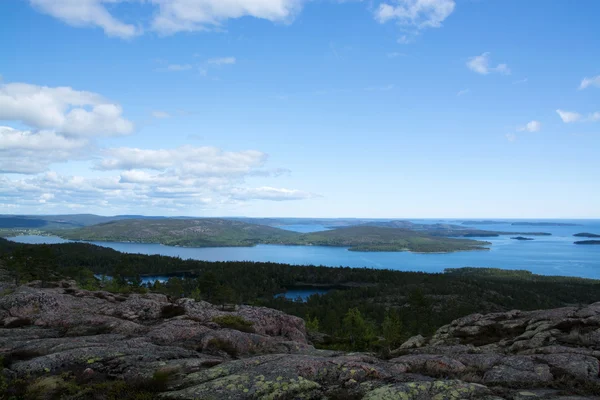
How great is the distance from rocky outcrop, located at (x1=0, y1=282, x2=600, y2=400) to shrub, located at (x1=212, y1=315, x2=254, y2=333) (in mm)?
280

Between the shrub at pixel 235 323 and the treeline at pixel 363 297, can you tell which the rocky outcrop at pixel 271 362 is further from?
the treeline at pixel 363 297

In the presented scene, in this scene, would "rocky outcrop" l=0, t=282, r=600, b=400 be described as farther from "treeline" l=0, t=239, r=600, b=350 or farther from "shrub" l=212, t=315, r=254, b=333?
"treeline" l=0, t=239, r=600, b=350

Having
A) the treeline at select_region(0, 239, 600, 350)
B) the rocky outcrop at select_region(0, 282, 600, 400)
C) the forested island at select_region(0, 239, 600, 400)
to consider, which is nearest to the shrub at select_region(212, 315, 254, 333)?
the forested island at select_region(0, 239, 600, 400)

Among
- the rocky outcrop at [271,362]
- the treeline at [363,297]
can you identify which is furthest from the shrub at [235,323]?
the treeline at [363,297]

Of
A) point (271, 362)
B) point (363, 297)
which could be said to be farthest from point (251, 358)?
point (363, 297)

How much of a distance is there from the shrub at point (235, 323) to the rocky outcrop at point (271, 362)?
280 mm

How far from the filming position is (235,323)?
33.2 m

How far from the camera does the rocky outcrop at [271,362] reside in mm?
15195

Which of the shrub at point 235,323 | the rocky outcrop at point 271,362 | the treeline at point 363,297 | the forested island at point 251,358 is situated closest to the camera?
the rocky outcrop at point 271,362

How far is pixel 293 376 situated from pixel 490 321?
3200cm

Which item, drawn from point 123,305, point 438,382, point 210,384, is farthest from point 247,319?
point 438,382

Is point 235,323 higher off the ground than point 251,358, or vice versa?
point 251,358

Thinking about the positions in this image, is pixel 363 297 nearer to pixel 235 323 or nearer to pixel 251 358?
pixel 235 323

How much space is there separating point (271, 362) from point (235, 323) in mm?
15544
